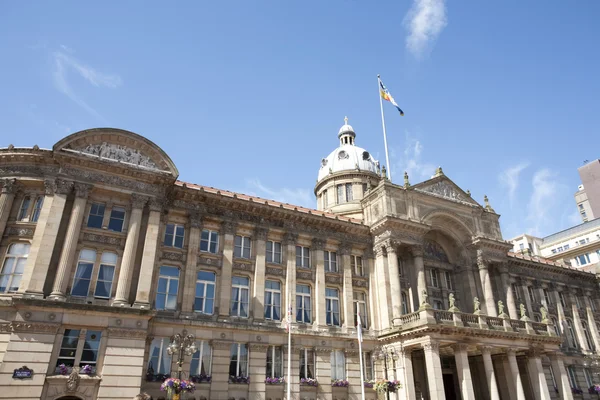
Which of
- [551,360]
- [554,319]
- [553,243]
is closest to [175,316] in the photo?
[551,360]

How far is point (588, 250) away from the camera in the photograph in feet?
200

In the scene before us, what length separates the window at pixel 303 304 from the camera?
32.8 m

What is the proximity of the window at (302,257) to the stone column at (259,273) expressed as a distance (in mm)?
3031

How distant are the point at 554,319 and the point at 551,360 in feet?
39.3

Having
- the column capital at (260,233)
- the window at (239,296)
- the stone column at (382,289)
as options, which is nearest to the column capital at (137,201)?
the window at (239,296)

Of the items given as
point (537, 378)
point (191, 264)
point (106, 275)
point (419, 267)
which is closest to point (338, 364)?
point (419, 267)

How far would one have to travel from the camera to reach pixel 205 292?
99.0ft

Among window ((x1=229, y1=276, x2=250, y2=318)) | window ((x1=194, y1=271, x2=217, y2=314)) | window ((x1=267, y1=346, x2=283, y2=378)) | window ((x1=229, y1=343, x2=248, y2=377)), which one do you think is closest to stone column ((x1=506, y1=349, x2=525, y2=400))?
window ((x1=267, y1=346, x2=283, y2=378))

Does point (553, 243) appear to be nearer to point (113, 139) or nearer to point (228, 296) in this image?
point (228, 296)

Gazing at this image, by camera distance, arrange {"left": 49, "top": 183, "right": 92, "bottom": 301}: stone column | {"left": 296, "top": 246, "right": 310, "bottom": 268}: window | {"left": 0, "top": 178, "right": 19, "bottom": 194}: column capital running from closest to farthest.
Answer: {"left": 49, "top": 183, "right": 92, "bottom": 301}: stone column
{"left": 0, "top": 178, "right": 19, "bottom": 194}: column capital
{"left": 296, "top": 246, "right": 310, "bottom": 268}: window

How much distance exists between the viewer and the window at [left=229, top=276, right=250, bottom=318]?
30.7 meters

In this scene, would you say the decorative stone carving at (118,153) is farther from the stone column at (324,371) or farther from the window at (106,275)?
the stone column at (324,371)

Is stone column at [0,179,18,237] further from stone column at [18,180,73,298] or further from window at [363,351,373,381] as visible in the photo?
window at [363,351,373,381]

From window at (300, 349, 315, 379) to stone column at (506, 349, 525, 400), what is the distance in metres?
15.8
